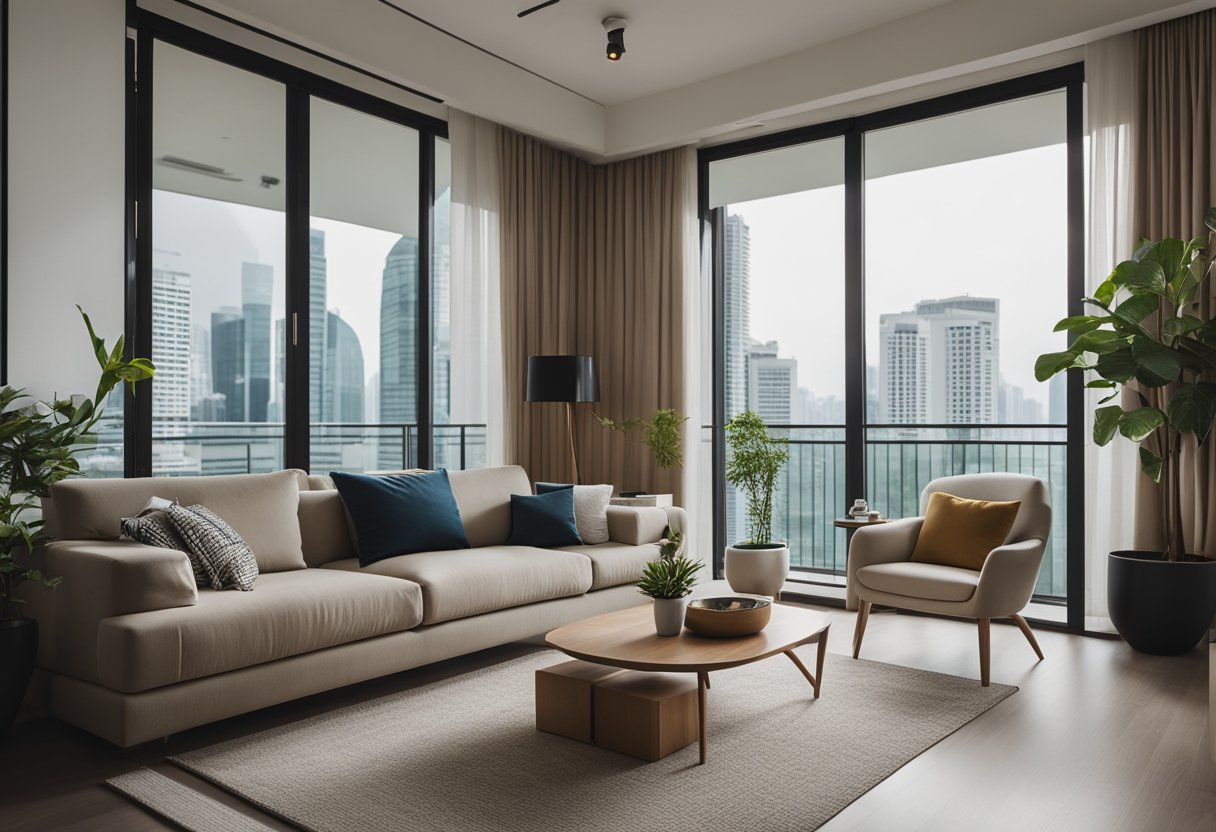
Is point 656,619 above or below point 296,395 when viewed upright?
below

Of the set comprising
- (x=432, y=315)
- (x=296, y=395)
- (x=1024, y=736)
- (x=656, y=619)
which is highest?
(x=432, y=315)

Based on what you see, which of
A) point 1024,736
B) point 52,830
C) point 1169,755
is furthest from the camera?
point 1024,736

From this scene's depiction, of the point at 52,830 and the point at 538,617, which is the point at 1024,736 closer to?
the point at 538,617

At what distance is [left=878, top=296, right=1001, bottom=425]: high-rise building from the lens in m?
5.14

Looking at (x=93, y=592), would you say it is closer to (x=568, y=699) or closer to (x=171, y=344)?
(x=568, y=699)

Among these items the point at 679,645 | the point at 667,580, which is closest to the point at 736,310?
the point at 667,580

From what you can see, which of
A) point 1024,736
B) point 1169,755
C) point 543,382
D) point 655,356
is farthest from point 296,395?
point 1169,755

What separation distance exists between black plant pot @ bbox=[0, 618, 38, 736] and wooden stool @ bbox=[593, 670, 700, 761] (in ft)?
6.13

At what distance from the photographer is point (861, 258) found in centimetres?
536

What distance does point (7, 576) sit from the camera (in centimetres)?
297

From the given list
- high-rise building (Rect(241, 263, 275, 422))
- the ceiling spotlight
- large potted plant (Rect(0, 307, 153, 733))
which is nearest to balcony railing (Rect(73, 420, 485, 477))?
high-rise building (Rect(241, 263, 275, 422))

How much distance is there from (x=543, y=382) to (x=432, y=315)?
794 mm

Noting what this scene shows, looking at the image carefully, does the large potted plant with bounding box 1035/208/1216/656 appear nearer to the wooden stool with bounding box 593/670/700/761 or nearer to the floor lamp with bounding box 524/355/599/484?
the wooden stool with bounding box 593/670/700/761

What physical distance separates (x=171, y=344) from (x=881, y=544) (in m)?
3.47
